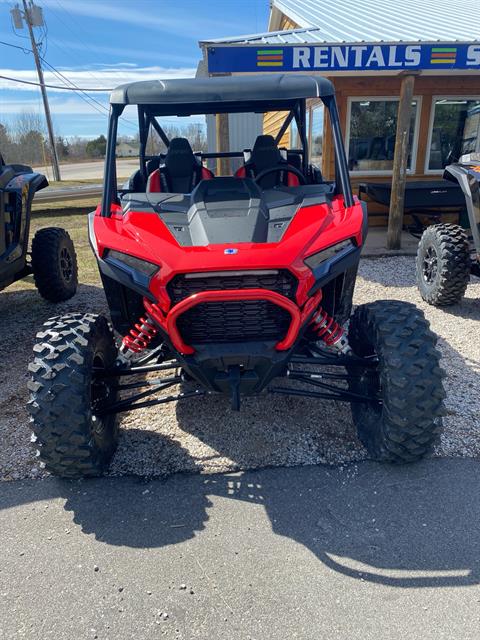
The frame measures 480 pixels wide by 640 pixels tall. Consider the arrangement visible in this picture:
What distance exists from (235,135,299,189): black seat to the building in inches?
113

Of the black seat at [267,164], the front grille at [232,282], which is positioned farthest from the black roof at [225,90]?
the front grille at [232,282]

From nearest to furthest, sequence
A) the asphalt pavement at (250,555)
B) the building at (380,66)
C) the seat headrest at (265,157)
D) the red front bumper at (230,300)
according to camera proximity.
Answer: the asphalt pavement at (250,555) < the red front bumper at (230,300) < the seat headrest at (265,157) < the building at (380,66)

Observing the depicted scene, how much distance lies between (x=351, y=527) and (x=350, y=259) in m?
1.26

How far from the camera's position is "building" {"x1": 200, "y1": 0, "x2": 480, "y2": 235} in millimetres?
6148

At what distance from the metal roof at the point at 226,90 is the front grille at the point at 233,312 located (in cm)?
107

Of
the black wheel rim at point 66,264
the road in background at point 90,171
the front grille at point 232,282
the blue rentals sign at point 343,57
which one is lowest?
the road in background at point 90,171

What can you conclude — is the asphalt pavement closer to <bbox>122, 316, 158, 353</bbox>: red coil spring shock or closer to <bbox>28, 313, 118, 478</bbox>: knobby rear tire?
<bbox>28, 313, 118, 478</bbox>: knobby rear tire

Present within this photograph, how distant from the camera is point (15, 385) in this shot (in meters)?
3.85

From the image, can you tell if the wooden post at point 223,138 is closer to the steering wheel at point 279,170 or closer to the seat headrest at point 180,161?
the seat headrest at point 180,161

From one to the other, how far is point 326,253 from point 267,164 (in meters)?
→ 1.33

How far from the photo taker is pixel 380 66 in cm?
630

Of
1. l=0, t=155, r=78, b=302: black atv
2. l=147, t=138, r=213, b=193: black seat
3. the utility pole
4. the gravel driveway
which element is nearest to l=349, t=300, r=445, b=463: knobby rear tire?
the gravel driveway

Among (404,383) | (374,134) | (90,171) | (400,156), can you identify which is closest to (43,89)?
(90,171)

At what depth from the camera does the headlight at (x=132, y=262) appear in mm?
2336
